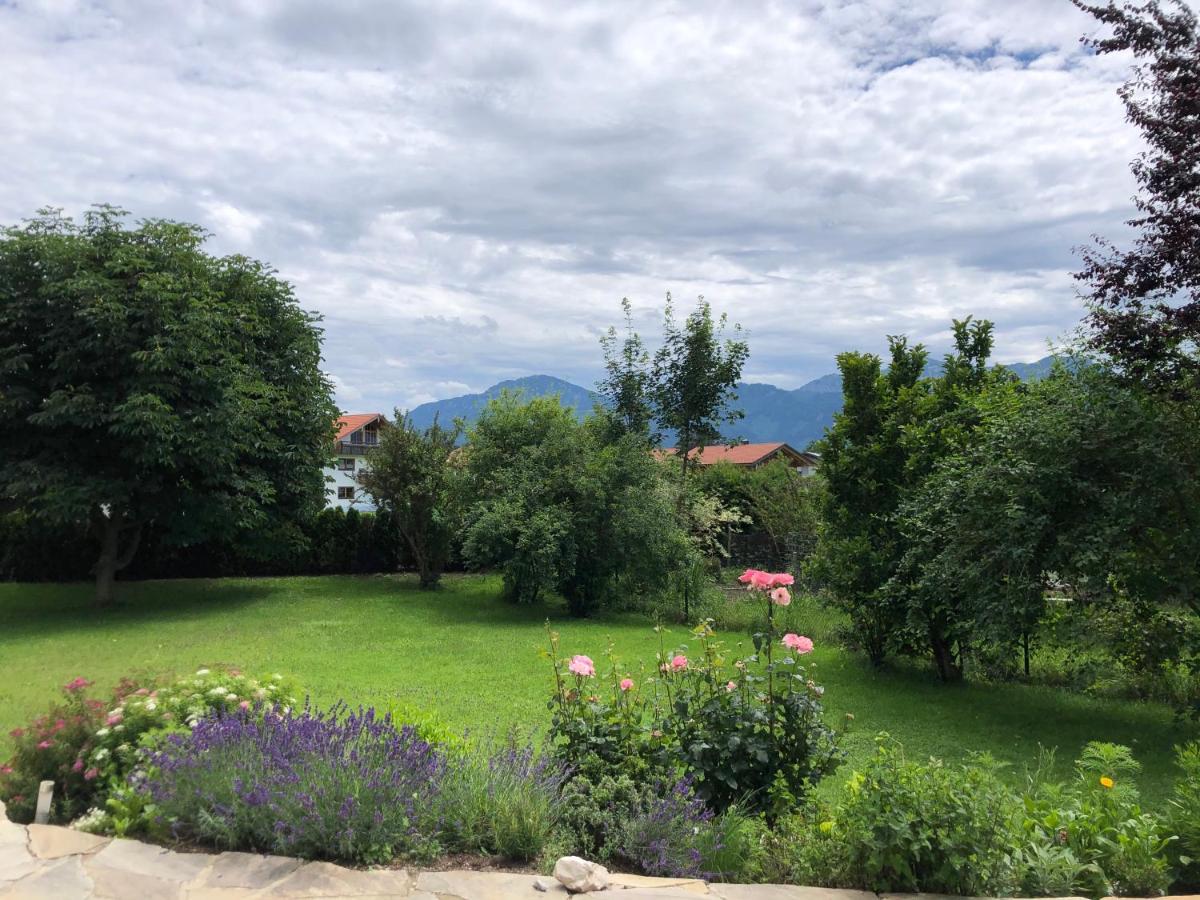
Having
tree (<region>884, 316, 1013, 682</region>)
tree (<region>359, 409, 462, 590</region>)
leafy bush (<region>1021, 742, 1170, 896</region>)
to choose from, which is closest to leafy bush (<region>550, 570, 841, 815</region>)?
leafy bush (<region>1021, 742, 1170, 896</region>)

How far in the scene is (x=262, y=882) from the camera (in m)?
3.09

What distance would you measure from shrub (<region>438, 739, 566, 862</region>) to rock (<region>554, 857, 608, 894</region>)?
0.28 meters

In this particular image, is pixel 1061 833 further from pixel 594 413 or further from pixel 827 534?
pixel 594 413

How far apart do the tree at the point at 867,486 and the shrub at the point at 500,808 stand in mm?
6956

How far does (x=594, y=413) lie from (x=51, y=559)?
12822 millimetres

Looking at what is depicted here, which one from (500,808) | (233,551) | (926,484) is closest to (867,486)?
(926,484)

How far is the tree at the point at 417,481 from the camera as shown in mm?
18922

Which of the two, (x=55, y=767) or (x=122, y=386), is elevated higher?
(x=122, y=386)

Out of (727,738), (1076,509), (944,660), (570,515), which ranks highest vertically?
(1076,509)

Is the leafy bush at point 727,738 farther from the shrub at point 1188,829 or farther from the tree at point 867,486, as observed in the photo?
the tree at point 867,486

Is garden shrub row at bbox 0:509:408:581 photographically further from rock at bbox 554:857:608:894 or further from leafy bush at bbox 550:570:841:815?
rock at bbox 554:857:608:894

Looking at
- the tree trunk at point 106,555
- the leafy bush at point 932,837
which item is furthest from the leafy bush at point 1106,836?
the tree trunk at point 106,555

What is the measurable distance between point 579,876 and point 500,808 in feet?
1.72

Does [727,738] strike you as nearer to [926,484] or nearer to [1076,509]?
[1076,509]
